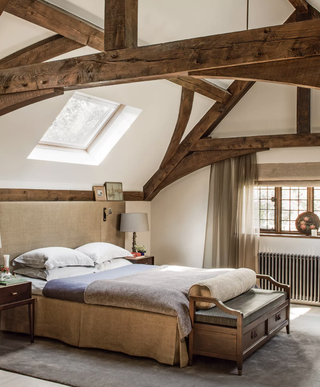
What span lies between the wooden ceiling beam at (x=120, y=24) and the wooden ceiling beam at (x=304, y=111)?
3.59 meters

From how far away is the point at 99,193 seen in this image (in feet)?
20.9

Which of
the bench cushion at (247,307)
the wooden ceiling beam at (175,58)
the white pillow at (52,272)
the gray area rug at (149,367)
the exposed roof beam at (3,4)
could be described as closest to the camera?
the wooden ceiling beam at (175,58)

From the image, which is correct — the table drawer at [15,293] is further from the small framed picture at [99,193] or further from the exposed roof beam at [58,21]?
the exposed roof beam at [58,21]

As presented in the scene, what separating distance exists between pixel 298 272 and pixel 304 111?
217 cm

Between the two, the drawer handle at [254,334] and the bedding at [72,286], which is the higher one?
the bedding at [72,286]

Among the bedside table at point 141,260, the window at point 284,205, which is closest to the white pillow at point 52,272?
the bedside table at point 141,260

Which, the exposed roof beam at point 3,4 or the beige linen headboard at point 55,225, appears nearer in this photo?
the exposed roof beam at point 3,4

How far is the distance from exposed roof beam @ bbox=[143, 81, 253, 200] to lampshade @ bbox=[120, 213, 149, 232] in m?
0.81

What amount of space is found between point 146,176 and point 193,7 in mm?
2998

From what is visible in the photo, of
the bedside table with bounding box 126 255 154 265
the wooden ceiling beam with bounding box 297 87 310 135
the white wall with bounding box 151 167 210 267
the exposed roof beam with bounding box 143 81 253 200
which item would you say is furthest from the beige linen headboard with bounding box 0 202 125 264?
the wooden ceiling beam with bounding box 297 87 310 135

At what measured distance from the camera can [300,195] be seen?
660cm

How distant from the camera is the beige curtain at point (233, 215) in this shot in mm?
6551

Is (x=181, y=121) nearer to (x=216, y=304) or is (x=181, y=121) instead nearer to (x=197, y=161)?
(x=197, y=161)

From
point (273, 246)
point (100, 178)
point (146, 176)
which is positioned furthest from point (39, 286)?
point (273, 246)
